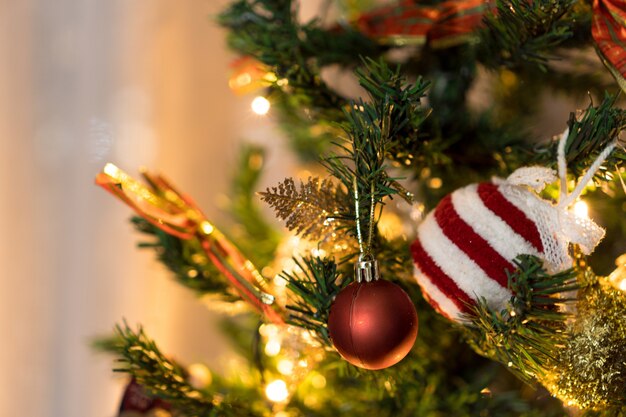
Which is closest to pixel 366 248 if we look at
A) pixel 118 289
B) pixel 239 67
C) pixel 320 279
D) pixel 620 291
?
pixel 320 279

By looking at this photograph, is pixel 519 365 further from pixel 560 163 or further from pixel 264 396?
pixel 264 396

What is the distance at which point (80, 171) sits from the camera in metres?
0.76

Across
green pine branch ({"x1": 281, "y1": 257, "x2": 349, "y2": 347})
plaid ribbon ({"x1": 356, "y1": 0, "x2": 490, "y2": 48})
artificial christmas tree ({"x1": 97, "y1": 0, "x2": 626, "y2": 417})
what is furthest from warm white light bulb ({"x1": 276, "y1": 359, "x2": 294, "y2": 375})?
plaid ribbon ({"x1": 356, "y1": 0, "x2": 490, "y2": 48})

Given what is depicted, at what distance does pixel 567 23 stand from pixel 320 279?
0.86ft

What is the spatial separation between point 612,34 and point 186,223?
1.16 ft

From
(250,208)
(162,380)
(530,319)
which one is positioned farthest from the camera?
(250,208)

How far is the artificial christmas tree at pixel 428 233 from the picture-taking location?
13.0 inches

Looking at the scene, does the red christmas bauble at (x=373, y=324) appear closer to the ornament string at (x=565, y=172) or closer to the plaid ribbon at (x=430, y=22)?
the ornament string at (x=565, y=172)

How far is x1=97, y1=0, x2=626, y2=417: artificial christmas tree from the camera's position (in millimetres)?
330

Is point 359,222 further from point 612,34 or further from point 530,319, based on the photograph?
point 612,34

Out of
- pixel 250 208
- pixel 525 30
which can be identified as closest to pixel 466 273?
pixel 525 30

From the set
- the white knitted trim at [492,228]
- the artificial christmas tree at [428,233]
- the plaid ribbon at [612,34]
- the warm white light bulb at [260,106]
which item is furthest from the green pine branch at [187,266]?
the plaid ribbon at [612,34]

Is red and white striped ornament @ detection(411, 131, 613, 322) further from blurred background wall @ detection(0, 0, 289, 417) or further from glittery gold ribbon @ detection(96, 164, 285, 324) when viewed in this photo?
blurred background wall @ detection(0, 0, 289, 417)

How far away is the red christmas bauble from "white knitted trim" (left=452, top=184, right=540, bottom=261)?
0.22ft
